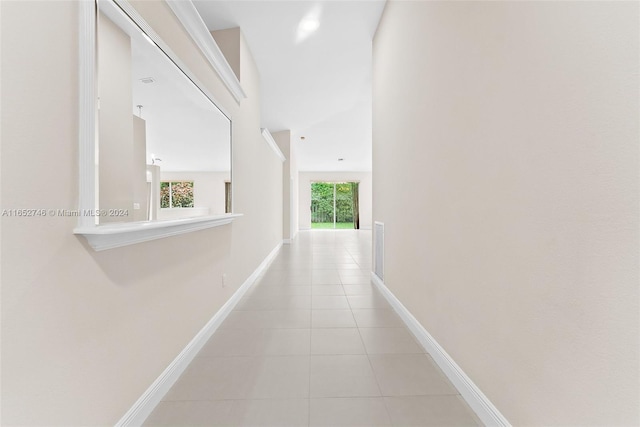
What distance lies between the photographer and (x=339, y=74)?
4.61 m

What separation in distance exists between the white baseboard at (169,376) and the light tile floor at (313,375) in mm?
40

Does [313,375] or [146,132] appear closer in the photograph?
[146,132]

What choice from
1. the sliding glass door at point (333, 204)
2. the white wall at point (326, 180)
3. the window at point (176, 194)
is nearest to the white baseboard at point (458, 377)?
the window at point (176, 194)

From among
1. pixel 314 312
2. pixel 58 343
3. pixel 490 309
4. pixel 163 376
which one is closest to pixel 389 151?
pixel 314 312

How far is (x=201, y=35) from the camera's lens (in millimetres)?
2096

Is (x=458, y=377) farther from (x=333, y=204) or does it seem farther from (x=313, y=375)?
(x=333, y=204)

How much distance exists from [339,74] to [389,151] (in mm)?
2256

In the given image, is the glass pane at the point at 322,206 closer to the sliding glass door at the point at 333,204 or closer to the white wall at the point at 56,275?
the sliding glass door at the point at 333,204

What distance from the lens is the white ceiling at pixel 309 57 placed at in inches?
119

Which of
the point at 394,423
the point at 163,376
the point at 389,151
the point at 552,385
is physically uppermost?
the point at 389,151

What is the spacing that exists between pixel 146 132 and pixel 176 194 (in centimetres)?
44

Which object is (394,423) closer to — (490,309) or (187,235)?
(490,309)

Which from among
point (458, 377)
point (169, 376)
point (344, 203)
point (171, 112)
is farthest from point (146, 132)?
point (344, 203)

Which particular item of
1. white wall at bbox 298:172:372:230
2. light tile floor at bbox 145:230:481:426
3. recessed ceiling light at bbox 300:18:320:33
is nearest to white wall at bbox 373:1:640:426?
light tile floor at bbox 145:230:481:426
